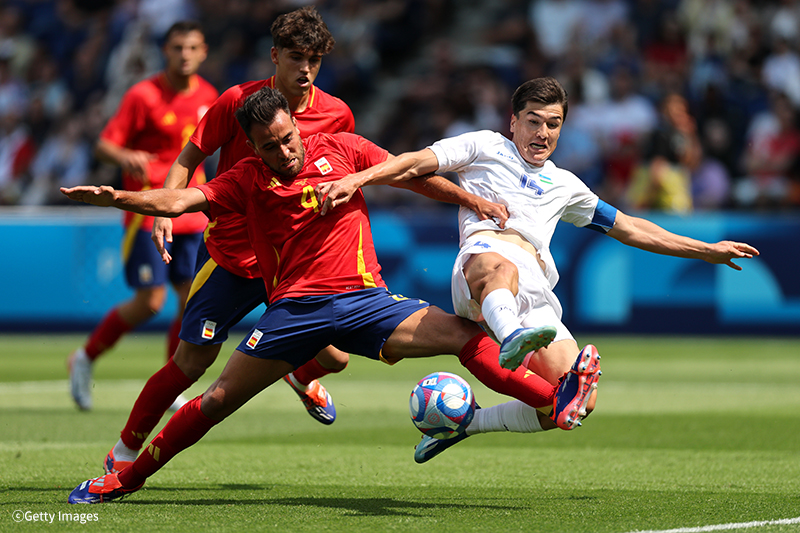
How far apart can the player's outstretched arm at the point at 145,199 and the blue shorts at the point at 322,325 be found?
2.11 ft

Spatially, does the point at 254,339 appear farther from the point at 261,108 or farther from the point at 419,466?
the point at 419,466

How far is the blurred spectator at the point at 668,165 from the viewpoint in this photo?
14.4 meters

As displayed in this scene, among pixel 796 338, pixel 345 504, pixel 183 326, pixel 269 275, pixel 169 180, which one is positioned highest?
pixel 169 180

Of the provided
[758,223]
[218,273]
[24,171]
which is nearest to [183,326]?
[218,273]

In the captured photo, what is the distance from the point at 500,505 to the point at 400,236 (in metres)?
9.62

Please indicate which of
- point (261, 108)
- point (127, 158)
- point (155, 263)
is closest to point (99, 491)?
point (261, 108)

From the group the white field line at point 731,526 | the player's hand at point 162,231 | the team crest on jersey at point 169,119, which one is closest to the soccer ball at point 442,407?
the white field line at point 731,526

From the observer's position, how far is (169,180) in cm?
595

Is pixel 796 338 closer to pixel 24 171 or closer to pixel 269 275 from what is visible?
pixel 269 275

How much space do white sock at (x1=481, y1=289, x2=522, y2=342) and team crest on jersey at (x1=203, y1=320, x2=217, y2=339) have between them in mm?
1593

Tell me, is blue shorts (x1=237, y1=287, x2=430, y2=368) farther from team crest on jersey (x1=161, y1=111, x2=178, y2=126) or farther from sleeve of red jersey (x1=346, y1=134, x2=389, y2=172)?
team crest on jersey (x1=161, y1=111, x2=178, y2=126)

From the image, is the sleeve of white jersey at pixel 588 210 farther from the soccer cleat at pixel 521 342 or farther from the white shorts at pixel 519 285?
the soccer cleat at pixel 521 342

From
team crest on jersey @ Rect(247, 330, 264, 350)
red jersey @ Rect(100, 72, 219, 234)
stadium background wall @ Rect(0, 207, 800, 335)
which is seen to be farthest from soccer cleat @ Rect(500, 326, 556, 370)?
stadium background wall @ Rect(0, 207, 800, 335)

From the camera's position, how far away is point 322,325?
17.0ft
